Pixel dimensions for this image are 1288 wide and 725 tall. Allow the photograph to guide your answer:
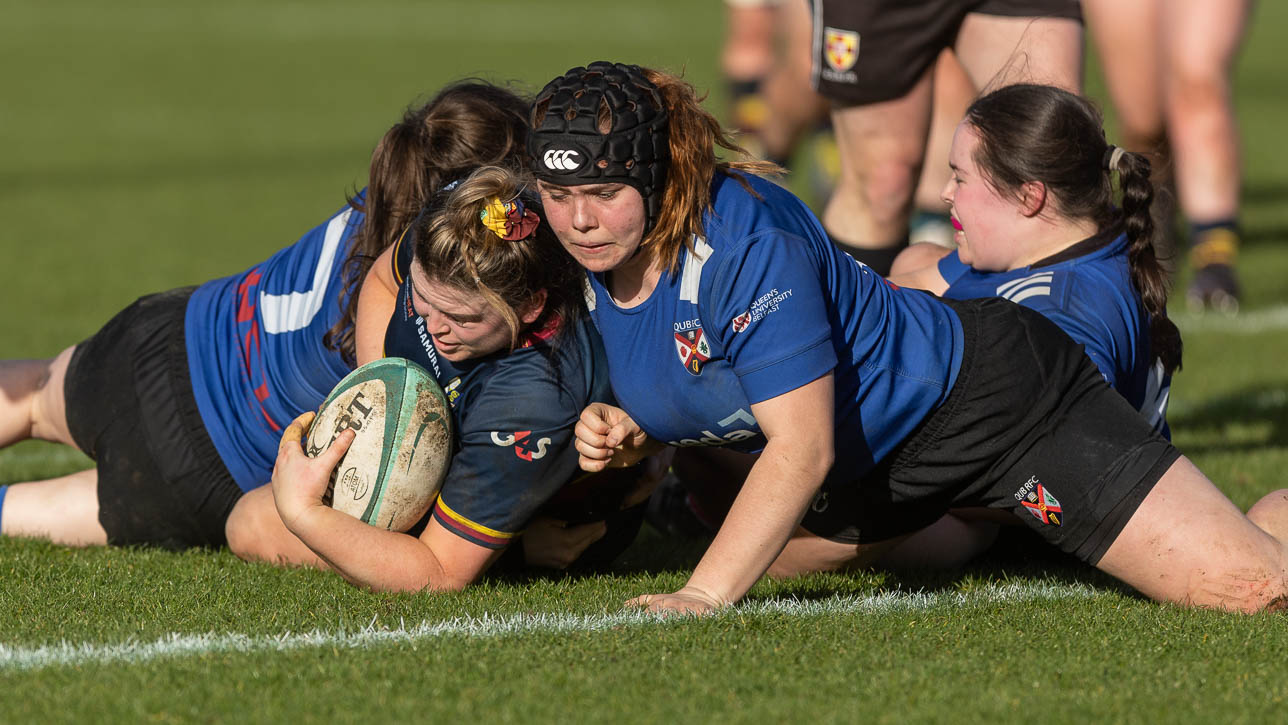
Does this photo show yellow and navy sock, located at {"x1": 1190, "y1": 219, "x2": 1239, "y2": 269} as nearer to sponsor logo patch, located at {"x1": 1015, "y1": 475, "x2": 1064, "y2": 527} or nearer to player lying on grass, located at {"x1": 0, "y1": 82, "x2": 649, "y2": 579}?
sponsor logo patch, located at {"x1": 1015, "y1": 475, "x2": 1064, "y2": 527}

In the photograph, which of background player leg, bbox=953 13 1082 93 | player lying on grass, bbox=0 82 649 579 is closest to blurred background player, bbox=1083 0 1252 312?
background player leg, bbox=953 13 1082 93

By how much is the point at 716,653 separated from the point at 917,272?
1817 mm

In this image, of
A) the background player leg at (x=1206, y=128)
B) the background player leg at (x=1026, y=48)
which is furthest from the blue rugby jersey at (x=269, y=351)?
the background player leg at (x=1206, y=128)

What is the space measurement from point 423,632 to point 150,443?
139cm

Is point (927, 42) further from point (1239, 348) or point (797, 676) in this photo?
point (797, 676)

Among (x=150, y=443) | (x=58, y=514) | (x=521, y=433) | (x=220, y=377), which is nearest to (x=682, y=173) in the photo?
(x=521, y=433)

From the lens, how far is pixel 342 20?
102 ft

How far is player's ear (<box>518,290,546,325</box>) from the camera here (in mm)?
3756

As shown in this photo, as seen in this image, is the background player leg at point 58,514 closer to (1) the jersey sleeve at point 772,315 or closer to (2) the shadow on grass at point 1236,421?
(1) the jersey sleeve at point 772,315

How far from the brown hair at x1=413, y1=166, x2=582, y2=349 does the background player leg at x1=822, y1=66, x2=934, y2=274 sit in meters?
2.47

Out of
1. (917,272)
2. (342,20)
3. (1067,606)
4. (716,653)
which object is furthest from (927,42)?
(342,20)

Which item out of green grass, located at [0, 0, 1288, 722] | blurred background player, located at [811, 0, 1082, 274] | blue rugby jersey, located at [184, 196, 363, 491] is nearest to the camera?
green grass, located at [0, 0, 1288, 722]

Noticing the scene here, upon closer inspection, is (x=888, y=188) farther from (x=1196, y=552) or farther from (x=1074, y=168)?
(x=1196, y=552)

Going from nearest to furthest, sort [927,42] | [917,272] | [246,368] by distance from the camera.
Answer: [246,368]
[917,272]
[927,42]
